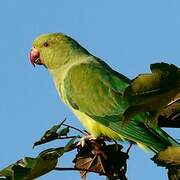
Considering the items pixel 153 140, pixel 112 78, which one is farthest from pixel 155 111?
pixel 112 78

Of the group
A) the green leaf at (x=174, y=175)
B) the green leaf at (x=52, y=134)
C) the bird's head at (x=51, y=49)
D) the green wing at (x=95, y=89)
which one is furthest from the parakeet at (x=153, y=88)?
the bird's head at (x=51, y=49)

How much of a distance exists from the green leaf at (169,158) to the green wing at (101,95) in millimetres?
2187

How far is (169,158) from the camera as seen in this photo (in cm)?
213

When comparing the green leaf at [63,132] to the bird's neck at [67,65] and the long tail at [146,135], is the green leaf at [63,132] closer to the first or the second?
the long tail at [146,135]

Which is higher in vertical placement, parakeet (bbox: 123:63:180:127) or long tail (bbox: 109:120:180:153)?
long tail (bbox: 109:120:180:153)

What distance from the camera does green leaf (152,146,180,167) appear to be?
6.93 ft

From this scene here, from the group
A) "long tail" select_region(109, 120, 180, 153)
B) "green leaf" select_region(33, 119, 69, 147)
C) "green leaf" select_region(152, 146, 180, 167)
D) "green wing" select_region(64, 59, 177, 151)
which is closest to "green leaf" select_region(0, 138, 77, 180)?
"green leaf" select_region(33, 119, 69, 147)

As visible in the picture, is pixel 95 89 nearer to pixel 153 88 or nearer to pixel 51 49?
pixel 51 49

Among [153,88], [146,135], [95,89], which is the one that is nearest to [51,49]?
[95,89]

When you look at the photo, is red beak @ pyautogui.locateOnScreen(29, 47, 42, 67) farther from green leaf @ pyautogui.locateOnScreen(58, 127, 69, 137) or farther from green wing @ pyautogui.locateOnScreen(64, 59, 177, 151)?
green leaf @ pyautogui.locateOnScreen(58, 127, 69, 137)

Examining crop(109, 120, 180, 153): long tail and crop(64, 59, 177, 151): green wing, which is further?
crop(64, 59, 177, 151): green wing

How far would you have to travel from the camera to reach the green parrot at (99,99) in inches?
171

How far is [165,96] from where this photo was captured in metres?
1.62

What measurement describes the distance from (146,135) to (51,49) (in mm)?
2487
